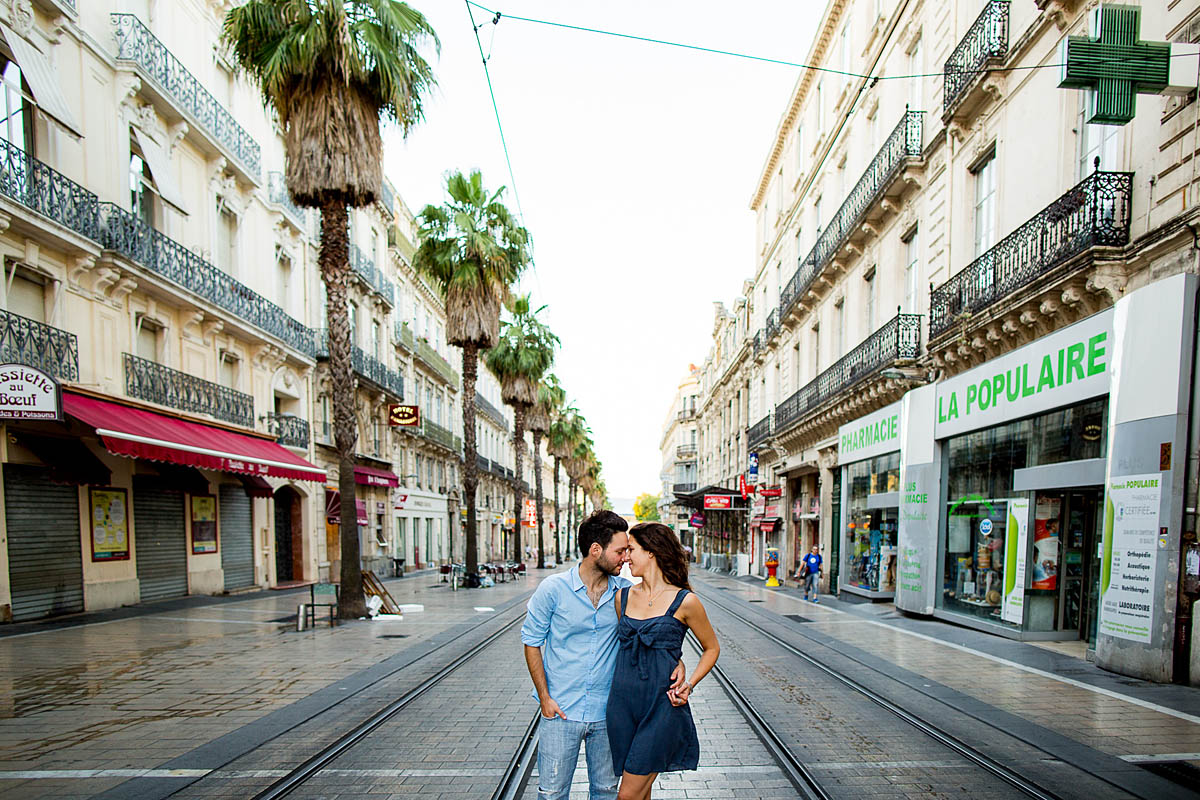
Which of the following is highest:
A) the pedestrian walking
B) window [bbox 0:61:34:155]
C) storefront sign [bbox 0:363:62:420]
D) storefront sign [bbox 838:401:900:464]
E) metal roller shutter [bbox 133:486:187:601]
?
window [bbox 0:61:34:155]

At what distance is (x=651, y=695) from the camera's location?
10.2ft

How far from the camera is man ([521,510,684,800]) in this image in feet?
10.6

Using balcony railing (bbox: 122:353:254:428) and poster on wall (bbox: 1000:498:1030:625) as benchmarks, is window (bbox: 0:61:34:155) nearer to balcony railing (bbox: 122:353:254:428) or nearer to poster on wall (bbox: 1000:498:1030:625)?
balcony railing (bbox: 122:353:254:428)

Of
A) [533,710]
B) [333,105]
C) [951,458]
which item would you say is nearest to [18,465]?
[333,105]

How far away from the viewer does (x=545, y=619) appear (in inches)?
130

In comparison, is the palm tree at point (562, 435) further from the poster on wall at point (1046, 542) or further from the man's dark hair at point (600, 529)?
the man's dark hair at point (600, 529)

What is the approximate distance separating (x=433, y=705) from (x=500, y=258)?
17.6 metres

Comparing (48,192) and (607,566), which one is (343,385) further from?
(607,566)

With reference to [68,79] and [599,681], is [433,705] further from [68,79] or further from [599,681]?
[68,79]

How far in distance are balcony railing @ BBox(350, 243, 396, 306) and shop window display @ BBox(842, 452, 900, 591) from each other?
19771 millimetres

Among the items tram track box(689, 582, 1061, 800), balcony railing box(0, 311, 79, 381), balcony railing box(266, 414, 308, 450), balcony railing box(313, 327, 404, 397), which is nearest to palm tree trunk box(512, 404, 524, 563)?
balcony railing box(313, 327, 404, 397)

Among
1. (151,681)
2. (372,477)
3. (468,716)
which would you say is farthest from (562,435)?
(468,716)

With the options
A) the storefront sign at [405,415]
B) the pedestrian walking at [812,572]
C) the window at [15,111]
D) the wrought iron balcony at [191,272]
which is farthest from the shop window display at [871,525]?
the window at [15,111]

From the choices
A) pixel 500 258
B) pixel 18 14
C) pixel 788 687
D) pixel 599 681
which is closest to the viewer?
pixel 599 681
